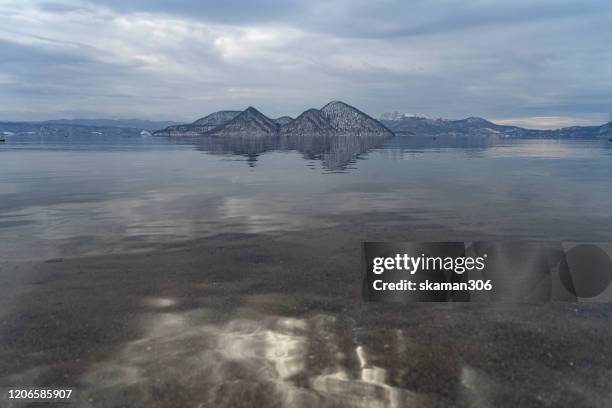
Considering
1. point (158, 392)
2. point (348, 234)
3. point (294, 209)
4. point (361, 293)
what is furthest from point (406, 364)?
point (294, 209)

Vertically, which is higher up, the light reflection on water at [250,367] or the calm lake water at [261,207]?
the calm lake water at [261,207]

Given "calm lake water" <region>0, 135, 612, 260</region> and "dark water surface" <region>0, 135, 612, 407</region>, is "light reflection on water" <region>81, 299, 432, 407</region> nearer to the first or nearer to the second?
"dark water surface" <region>0, 135, 612, 407</region>

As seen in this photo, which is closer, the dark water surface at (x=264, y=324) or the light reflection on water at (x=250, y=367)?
the light reflection on water at (x=250, y=367)

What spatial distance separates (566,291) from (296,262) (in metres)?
8.69

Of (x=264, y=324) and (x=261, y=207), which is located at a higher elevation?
(x=261, y=207)

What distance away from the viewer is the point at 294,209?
23.7 meters

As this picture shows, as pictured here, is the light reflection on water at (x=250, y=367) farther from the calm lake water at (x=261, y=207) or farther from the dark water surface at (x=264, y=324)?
the calm lake water at (x=261, y=207)

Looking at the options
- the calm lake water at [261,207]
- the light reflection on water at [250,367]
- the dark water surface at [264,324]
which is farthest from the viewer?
the calm lake water at [261,207]

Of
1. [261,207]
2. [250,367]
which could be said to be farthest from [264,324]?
[261,207]

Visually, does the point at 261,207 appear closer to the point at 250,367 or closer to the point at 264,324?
A: the point at 264,324

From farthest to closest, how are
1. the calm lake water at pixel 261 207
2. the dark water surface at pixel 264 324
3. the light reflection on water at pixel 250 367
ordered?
1. the calm lake water at pixel 261 207
2. the dark water surface at pixel 264 324
3. the light reflection on water at pixel 250 367

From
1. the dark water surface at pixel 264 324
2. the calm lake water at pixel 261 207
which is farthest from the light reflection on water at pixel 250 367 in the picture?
the calm lake water at pixel 261 207

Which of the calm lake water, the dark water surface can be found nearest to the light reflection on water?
the dark water surface

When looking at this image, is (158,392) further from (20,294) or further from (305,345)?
(20,294)
